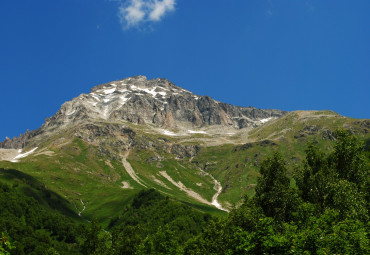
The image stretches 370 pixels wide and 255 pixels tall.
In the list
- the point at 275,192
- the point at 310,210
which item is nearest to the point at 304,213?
the point at 310,210

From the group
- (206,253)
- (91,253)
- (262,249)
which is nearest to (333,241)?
(262,249)

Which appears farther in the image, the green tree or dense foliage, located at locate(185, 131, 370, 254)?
the green tree

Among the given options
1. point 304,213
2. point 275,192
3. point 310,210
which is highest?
point 275,192

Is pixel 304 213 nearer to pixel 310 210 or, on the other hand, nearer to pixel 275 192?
pixel 310 210

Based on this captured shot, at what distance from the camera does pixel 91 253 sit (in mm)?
71500

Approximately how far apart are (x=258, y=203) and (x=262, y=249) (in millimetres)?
18476

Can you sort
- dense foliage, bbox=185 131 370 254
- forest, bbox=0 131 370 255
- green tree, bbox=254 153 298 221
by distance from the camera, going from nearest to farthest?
dense foliage, bbox=185 131 370 254
forest, bbox=0 131 370 255
green tree, bbox=254 153 298 221

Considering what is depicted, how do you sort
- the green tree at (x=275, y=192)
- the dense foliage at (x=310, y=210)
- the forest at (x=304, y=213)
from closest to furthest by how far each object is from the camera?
the dense foliage at (x=310, y=210)
the forest at (x=304, y=213)
the green tree at (x=275, y=192)

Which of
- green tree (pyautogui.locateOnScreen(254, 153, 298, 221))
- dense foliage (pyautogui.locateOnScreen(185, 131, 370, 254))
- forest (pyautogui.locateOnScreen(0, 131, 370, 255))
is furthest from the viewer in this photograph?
green tree (pyautogui.locateOnScreen(254, 153, 298, 221))

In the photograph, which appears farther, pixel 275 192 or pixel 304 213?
pixel 275 192

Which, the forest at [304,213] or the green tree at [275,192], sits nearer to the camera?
the forest at [304,213]

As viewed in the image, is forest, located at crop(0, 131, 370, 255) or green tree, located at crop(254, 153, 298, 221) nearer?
forest, located at crop(0, 131, 370, 255)

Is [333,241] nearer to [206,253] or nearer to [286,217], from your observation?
[286,217]

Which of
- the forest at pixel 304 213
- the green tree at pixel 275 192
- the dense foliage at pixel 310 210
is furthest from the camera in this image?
the green tree at pixel 275 192
